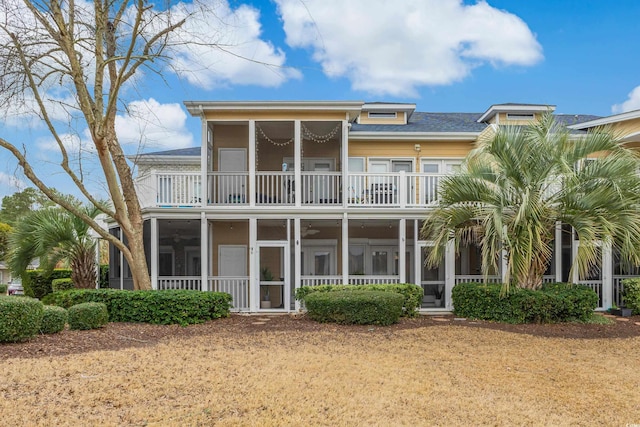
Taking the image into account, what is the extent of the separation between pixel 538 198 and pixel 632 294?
4.85 metres

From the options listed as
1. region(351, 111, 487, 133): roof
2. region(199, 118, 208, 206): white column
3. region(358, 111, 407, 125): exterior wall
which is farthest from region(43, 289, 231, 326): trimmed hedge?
region(358, 111, 407, 125): exterior wall

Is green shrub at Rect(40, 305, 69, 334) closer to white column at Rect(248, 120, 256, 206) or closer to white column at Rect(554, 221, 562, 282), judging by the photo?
white column at Rect(248, 120, 256, 206)

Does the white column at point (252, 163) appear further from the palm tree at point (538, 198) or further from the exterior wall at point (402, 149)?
the palm tree at point (538, 198)

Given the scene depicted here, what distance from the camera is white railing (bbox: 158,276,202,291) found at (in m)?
13.9

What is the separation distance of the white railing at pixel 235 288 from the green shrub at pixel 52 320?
5185 mm

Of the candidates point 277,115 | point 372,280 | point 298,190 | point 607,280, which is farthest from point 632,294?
point 277,115

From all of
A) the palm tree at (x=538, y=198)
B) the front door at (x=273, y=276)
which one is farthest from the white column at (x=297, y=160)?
the palm tree at (x=538, y=198)

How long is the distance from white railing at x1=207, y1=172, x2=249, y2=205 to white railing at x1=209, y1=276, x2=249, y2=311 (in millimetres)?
2248

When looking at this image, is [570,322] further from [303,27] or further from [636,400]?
[303,27]

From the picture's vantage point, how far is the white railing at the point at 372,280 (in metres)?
14.0

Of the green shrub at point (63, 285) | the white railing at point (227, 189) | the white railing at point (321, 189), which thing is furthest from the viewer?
the green shrub at point (63, 285)

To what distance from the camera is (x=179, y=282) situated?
46.1 feet

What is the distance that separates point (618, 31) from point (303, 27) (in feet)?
37.2

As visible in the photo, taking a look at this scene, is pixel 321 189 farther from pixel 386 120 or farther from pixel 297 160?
pixel 386 120
